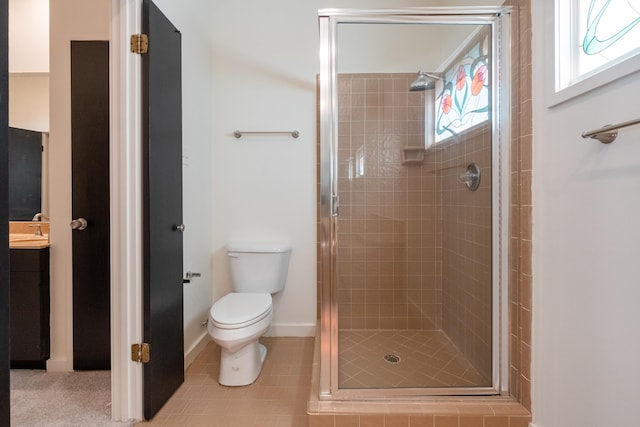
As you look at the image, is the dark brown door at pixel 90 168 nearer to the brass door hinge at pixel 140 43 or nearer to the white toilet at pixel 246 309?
the brass door hinge at pixel 140 43

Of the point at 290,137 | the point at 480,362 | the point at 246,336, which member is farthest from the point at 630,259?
the point at 290,137

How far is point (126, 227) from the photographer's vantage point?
55.6 inches

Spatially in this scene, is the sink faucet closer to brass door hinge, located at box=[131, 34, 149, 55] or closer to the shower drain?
brass door hinge, located at box=[131, 34, 149, 55]

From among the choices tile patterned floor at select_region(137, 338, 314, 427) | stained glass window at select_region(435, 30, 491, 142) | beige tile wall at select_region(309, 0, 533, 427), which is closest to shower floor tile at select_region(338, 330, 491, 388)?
beige tile wall at select_region(309, 0, 533, 427)

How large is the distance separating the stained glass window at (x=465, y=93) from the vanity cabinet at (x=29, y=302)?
2619mm

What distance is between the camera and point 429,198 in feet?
6.53

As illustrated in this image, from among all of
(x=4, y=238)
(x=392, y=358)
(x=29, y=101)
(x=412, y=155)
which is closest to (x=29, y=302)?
(x=29, y=101)

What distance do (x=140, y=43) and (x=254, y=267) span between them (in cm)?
147

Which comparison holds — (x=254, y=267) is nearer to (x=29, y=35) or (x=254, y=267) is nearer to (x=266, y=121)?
(x=266, y=121)

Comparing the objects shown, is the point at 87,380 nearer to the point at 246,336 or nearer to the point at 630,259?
the point at 246,336

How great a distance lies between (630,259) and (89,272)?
251 cm

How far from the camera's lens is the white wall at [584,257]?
34.8 inches

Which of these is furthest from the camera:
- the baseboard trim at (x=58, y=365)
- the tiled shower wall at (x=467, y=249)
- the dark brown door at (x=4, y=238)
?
the baseboard trim at (x=58, y=365)

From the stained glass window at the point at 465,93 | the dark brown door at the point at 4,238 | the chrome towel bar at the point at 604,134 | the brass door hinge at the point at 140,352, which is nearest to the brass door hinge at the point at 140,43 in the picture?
the dark brown door at the point at 4,238
